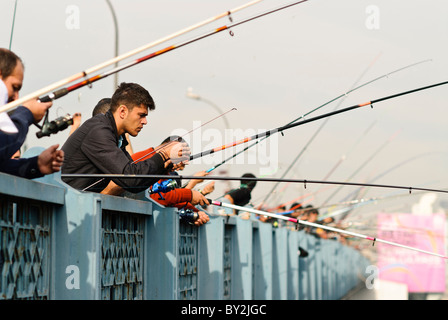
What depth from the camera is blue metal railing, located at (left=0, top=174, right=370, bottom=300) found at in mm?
4492

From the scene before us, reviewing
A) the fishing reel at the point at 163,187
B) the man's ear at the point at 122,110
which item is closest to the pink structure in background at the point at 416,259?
the fishing reel at the point at 163,187

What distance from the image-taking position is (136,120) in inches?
244

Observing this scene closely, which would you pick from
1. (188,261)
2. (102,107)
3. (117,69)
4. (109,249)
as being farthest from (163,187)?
(117,69)

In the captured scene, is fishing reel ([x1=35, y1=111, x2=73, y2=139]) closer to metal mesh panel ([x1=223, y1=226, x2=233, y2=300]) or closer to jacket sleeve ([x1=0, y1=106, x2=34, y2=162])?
jacket sleeve ([x1=0, y1=106, x2=34, y2=162])

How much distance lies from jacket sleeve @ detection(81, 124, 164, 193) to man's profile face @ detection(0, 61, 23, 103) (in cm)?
144

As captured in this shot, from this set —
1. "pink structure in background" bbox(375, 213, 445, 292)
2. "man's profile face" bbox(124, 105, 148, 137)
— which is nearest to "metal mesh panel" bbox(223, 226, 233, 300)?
"man's profile face" bbox(124, 105, 148, 137)

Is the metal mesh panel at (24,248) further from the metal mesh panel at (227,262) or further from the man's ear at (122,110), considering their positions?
the metal mesh panel at (227,262)

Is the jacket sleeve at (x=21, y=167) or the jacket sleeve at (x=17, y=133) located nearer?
the jacket sleeve at (x=17, y=133)

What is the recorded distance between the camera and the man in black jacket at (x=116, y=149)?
19.0ft

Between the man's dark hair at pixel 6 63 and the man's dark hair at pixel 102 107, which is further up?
the man's dark hair at pixel 102 107

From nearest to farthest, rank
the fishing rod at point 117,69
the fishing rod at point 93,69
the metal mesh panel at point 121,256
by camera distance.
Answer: the fishing rod at point 93,69
the fishing rod at point 117,69
the metal mesh panel at point 121,256

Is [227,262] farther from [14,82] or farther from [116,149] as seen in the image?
[14,82]

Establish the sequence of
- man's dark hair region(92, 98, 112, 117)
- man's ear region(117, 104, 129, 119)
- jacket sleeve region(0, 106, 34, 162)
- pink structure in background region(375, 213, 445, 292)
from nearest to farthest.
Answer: jacket sleeve region(0, 106, 34, 162) < man's ear region(117, 104, 129, 119) < man's dark hair region(92, 98, 112, 117) < pink structure in background region(375, 213, 445, 292)

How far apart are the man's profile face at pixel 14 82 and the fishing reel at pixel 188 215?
3090 mm
